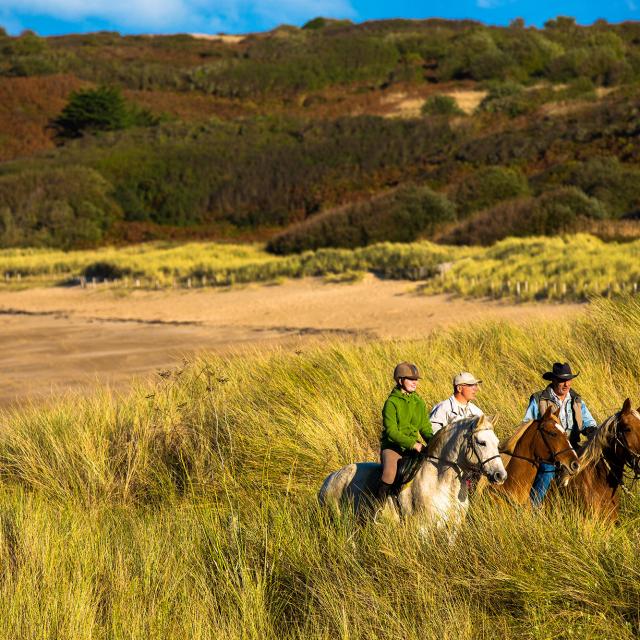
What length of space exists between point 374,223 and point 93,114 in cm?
3147

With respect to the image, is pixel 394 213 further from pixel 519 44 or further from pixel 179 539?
pixel 519 44

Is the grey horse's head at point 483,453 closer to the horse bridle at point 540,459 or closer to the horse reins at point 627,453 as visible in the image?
the horse bridle at point 540,459

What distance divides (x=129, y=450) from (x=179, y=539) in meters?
2.43

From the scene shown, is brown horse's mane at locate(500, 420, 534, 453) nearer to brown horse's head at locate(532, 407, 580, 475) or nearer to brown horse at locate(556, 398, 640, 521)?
brown horse's head at locate(532, 407, 580, 475)

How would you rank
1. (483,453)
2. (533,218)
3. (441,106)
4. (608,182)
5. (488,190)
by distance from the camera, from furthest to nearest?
1. (441,106)
2. (488,190)
3. (608,182)
4. (533,218)
5. (483,453)

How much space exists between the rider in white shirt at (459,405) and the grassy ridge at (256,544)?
2.36 ft

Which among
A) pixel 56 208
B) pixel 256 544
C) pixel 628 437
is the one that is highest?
pixel 56 208

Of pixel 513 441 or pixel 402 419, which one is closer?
pixel 402 419

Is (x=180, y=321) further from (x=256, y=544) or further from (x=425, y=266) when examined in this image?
(x=256, y=544)

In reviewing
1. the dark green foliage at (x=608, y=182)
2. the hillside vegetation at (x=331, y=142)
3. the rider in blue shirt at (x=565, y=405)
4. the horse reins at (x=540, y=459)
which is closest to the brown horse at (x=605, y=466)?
the horse reins at (x=540, y=459)

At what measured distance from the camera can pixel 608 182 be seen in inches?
1304

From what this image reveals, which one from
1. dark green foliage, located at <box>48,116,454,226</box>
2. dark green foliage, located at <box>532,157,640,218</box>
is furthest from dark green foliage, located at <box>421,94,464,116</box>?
dark green foliage, located at <box>532,157,640,218</box>

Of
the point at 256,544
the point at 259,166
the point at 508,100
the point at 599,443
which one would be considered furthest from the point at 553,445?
the point at 508,100

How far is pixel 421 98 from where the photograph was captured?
62562 millimetres
